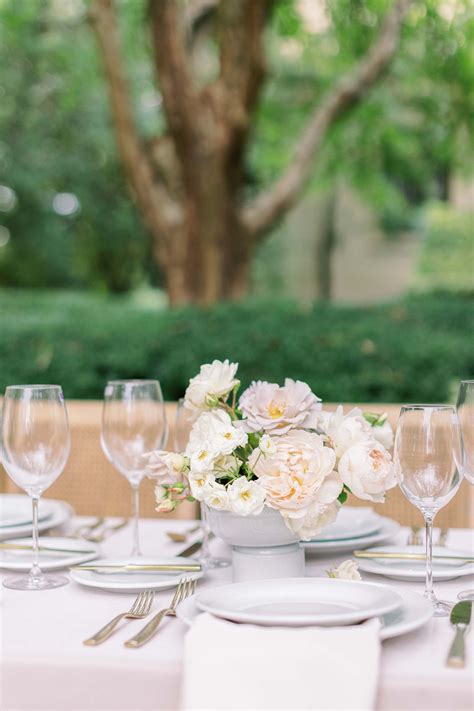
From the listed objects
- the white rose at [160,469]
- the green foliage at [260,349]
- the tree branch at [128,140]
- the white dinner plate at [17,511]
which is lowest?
the white dinner plate at [17,511]

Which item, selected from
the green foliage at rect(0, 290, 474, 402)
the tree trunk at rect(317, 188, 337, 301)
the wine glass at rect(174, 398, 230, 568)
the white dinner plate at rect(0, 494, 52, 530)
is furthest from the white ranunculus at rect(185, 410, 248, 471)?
the tree trunk at rect(317, 188, 337, 301)

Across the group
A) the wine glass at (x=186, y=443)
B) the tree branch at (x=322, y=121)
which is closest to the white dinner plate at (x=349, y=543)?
the wine glass at (x=186, y=443)

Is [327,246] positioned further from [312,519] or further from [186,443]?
[312,519]

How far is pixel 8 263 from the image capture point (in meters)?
14.7

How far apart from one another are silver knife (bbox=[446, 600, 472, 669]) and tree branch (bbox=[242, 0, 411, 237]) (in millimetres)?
4983

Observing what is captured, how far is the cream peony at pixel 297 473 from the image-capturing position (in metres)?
1.28

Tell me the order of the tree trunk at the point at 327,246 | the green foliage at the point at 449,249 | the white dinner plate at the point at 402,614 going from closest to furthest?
1. the white dinner plate at the point at 402,614
2. the green foliage at the point at 449,249
3. the tree trunk at the point at 327,246

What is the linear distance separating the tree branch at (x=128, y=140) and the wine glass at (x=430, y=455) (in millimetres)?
4762

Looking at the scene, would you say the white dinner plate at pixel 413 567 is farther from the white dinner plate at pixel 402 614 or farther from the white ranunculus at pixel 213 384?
the white ranunculus at pixel 213 384

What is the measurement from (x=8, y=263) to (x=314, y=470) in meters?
14.0

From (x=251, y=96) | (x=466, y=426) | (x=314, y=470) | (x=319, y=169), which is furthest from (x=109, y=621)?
(x=319, y=169)

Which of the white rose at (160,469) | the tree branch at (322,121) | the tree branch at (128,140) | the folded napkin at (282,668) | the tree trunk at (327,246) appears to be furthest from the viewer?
the tree trunk at (327,246)

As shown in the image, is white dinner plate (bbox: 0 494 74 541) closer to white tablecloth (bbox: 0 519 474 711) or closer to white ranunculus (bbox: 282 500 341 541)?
white tablecloth (bbox: 0 519 474 711)

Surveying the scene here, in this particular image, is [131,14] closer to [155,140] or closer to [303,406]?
[155,140]
